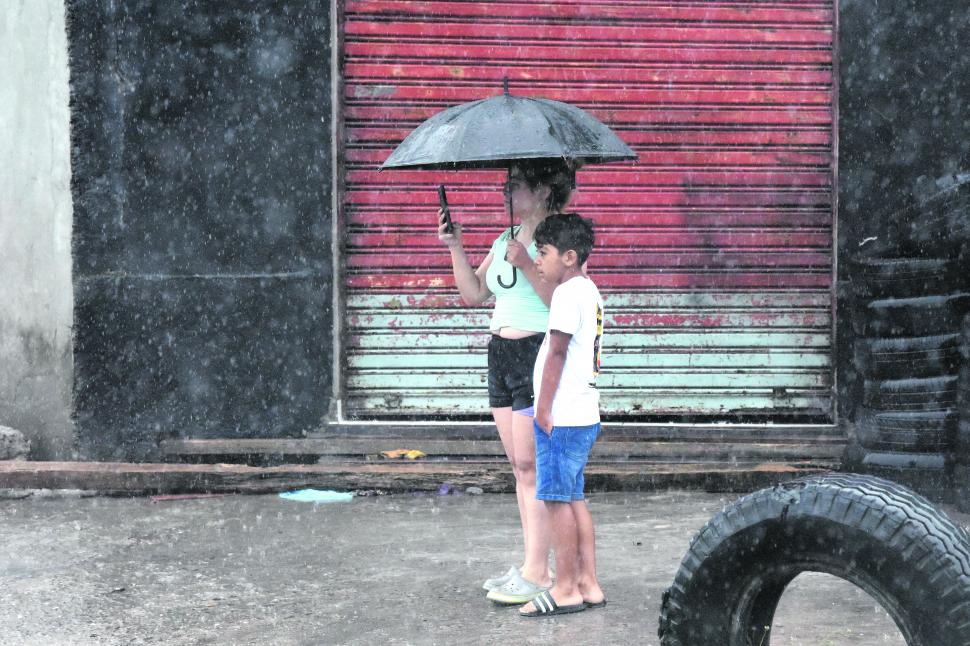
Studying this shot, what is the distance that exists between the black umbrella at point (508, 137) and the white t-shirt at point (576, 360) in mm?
370

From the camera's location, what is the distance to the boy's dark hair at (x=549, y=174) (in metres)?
5.02

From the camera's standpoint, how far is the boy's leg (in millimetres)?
4852

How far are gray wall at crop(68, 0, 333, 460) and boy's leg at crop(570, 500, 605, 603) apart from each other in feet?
12.8

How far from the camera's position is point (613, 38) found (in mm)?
8570

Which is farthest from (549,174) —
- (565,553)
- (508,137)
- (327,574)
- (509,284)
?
(327,574)

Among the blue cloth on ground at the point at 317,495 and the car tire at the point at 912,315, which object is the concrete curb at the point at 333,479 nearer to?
the blue cloth on ground at the point at 317,495

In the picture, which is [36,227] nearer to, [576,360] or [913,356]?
[576,360]

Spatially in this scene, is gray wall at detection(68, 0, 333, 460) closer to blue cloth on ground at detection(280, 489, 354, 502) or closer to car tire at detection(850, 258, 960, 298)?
blue cloth on ground at detection(280, 489, 354, 502)

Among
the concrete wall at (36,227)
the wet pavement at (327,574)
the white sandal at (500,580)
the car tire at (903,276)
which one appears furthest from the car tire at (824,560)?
the concrete wall at (36,227)

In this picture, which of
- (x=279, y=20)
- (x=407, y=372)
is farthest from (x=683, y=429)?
(x=279, y=20)

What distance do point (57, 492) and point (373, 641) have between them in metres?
3.98

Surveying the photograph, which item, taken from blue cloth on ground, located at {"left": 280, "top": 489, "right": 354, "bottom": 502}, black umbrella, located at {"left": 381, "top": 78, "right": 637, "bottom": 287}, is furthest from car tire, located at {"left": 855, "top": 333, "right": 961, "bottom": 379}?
blue cloth on ground, located at {"left": 280, "top": 489, "right": 354, "bottom": 502}

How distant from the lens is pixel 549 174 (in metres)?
5.03

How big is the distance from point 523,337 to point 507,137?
0.82 metres
